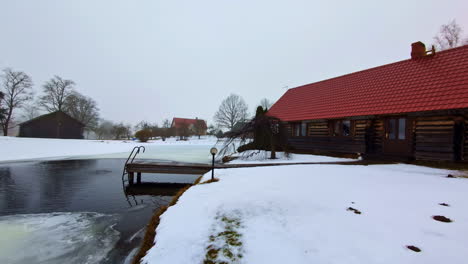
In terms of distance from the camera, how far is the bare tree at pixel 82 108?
43750mm

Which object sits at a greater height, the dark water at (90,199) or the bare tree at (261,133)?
the bare tree at (261,133)

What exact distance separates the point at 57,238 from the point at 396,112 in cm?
1385

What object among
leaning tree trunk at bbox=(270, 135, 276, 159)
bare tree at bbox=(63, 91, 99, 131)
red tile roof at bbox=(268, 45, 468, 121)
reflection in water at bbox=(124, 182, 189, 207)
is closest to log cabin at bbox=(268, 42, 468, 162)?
red tile roof at bbox=(268, 45, 468, 121)

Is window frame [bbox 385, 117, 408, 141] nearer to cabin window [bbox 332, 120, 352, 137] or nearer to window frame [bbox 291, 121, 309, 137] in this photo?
cabin window [bbox 332, 120, 352, 137]

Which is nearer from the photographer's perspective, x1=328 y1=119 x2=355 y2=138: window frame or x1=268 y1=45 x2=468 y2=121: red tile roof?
x1=268 y1=45 x2=468 y2=121: red tile roof

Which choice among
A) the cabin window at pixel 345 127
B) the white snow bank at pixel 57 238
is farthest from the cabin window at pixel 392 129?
the white snow bank at pixel 57 238

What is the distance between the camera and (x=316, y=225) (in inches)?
123

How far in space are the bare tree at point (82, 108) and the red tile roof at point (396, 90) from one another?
47.1 meters

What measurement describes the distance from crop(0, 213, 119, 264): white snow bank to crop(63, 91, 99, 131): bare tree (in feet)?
151

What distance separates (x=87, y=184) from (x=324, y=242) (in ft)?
34.1

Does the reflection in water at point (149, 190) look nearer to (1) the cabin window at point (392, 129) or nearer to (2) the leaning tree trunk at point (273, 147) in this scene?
(2) the leaning tree trunk at point (273, 147)

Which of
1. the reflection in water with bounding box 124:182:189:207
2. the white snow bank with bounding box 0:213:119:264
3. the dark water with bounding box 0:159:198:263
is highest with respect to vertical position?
the white snow bank with bounding box 0:213:119:264

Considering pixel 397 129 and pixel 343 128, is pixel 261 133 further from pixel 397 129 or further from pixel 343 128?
pixel 397 129

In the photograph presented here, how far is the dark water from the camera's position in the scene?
5.02 metres
